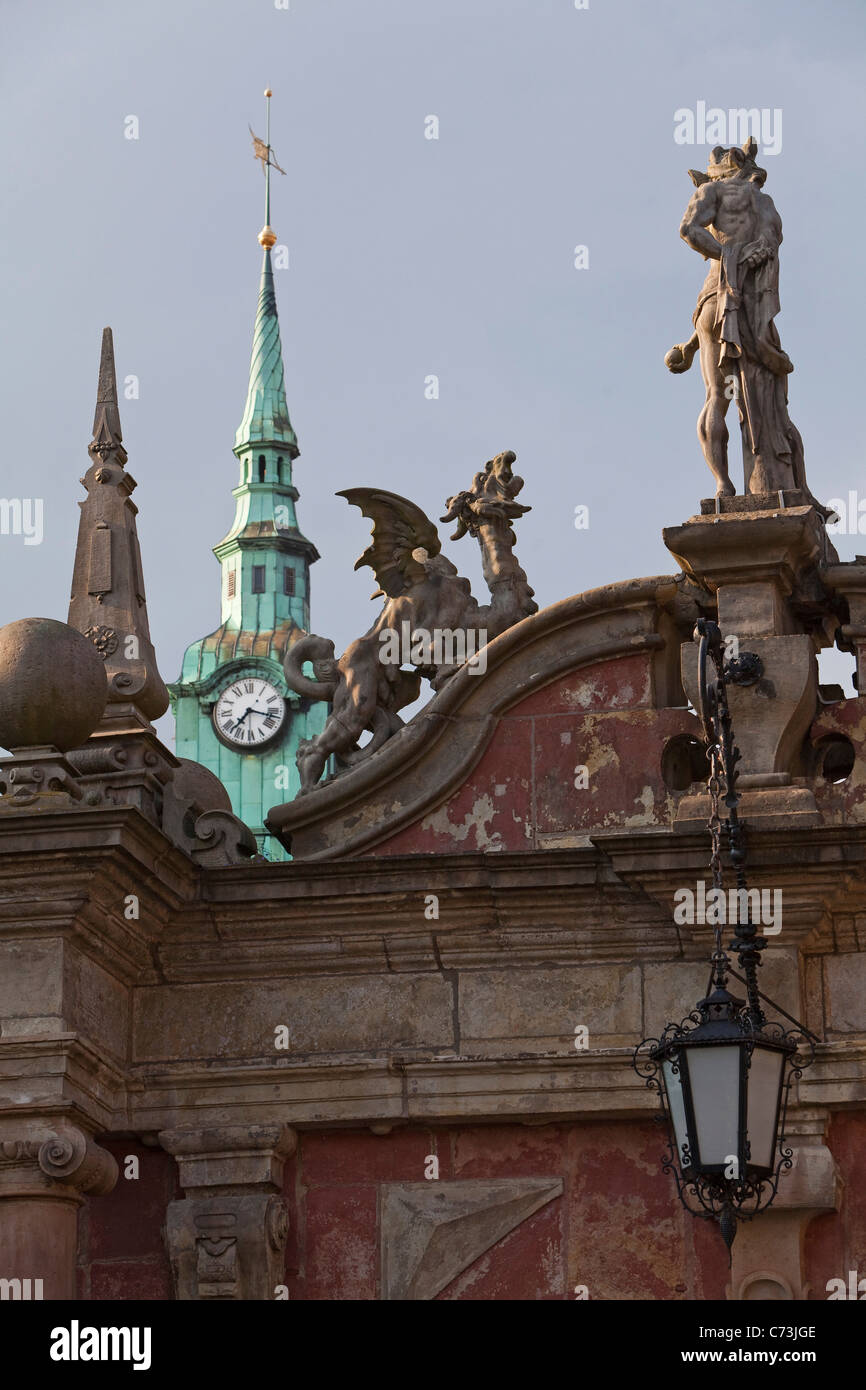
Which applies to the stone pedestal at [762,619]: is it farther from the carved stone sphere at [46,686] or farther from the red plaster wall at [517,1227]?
the carved stone sphere at [46,686]

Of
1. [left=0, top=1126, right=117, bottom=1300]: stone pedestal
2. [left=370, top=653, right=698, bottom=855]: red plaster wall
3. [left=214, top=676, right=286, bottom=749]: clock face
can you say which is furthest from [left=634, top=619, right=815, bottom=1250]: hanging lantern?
[left=214, top=676, right=286, bottom=749]: clock face

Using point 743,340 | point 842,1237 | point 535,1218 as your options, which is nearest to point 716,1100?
point 842,1237

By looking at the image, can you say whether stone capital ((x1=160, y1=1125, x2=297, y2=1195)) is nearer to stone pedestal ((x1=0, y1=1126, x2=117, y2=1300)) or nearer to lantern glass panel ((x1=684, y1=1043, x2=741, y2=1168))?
stone pedestal ((x1=0, y1=1126, x2=117, y2=1300))

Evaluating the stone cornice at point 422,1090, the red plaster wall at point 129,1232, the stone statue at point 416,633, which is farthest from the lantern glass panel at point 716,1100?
the stone statue at point 416,633

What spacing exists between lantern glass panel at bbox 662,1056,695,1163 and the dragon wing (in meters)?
4.73

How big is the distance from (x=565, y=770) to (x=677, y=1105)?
3709 mm

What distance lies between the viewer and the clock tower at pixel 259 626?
45281 millimetres

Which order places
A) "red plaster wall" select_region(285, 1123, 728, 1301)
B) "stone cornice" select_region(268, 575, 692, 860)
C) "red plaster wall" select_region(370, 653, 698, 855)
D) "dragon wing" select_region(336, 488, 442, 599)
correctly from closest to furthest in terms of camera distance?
"red plaster wall" select_region(285, 1123, 728, 1301) < "red plaster wall" select_region(370, 653, 698, 855) < "stone cornice" select_region(268, 575, 692, 860) < "dragon wing" select_region(336, 488, 442, 599)

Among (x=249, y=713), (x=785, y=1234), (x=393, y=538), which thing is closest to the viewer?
(x=785, y=1234)

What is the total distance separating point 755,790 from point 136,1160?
3.34 m

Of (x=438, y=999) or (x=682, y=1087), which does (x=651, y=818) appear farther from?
(x=682, y=1087)

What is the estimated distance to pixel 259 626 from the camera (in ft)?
156

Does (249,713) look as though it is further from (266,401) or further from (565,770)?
(565,770)

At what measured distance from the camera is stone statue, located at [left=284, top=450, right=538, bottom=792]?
14359 mm
